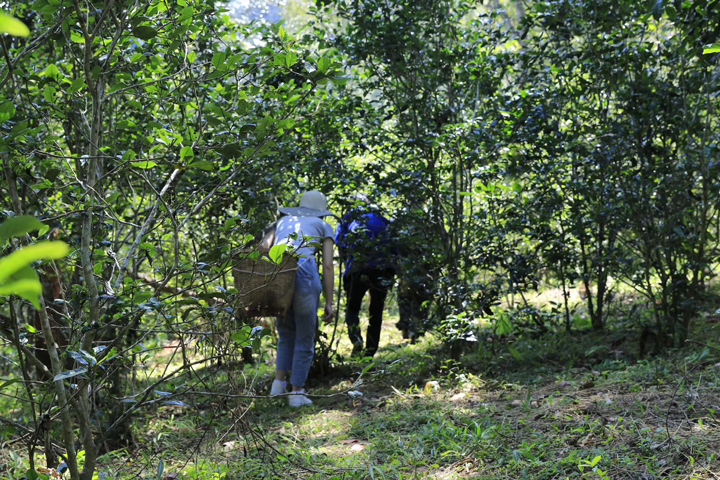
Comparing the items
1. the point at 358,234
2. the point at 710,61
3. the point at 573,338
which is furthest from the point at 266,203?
the point at 710,61

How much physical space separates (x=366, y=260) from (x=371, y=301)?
98cm

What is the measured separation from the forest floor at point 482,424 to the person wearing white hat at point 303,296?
0.86 ft

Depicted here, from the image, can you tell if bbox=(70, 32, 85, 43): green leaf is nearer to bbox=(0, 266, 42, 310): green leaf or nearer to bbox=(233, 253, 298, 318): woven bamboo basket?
bbox=(233, 253, 298, 318): woven bamboo basket

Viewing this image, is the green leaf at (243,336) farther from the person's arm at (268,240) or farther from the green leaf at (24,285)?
the person's arm at (268,240)

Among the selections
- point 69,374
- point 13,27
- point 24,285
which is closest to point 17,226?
point 24,285

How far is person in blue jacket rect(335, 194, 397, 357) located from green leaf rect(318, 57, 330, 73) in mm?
3011

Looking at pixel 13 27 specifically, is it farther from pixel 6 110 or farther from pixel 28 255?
pixel 6 110

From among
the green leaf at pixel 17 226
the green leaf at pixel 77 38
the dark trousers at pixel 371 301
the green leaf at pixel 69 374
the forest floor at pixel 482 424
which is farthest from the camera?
the dark trousers at pixel 371 301

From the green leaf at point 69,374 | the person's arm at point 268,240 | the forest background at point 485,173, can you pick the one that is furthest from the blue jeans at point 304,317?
the green leaf at point 69,374

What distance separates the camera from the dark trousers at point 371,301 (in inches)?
250

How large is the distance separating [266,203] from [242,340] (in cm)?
Result: 350

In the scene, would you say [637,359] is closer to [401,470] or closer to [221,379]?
[401,470]

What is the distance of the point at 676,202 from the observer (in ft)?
16.4

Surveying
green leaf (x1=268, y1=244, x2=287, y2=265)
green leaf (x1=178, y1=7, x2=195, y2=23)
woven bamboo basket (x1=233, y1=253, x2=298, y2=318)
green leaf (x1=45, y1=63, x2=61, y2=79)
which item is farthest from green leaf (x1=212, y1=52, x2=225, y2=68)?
woven bamboo basket (x1=233, y1=253, x2=298, y2=318)
